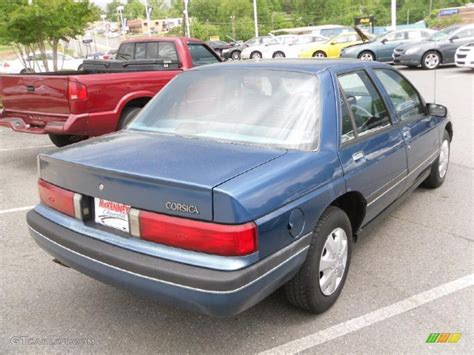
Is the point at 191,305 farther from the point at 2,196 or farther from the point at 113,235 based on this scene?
the point at 2,196

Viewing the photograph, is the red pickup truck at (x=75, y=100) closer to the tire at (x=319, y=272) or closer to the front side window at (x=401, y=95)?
the front side window at (x=401, y=95)

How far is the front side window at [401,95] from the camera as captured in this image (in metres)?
3.99

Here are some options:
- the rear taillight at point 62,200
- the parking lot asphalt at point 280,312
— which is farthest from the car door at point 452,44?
the rear taillight at point 62,200

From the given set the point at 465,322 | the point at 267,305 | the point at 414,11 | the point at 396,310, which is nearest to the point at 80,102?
the point at 267,305

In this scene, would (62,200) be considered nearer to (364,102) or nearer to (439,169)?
(364,102)

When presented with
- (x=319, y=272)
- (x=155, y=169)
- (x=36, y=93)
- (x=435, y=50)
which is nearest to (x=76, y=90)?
(x=36, y=93)

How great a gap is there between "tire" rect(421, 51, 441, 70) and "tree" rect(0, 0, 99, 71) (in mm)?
13033

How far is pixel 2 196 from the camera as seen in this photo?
5512mm

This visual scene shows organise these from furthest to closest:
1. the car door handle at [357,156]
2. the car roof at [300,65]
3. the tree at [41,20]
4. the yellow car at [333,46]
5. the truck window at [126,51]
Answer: the yellow car at [333,46]
the tree at [41,20]
the truck window at [126,51]
the car roof at [300,65]
the car door handle at [357,156]

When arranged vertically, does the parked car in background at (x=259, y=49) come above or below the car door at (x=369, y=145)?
above

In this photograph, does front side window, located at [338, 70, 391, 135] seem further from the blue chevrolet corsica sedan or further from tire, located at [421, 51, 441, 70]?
tire, located at [421, 51, 441, 70]

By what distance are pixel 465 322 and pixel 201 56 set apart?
22.5 feet

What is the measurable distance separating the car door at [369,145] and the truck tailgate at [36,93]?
12.5 feet

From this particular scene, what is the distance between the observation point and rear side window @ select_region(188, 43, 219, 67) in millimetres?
8459
